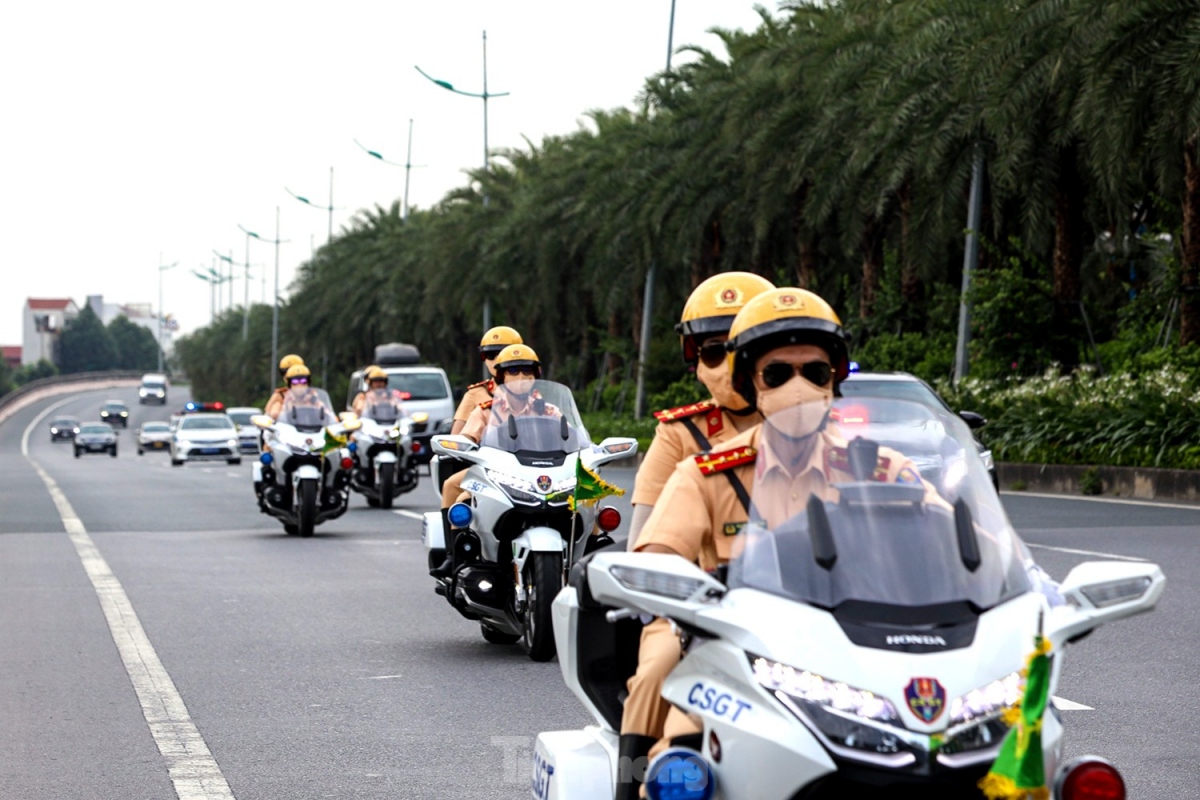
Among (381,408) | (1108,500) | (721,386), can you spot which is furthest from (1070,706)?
(381,408)

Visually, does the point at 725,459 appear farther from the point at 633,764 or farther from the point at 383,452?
the point at 383,452

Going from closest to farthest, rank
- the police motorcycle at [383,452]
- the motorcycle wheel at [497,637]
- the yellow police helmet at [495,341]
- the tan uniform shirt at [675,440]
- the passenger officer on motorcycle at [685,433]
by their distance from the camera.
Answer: the passenger officer on motorcycle at [685,433] → the tan uniform shirt at [675,440] → the motorcycle wheel at [497,637] → the yellow police helmet at [495,341] → the police motorcycle at [383,452]

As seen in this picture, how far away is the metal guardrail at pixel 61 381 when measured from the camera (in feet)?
420

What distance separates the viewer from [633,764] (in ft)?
14.0

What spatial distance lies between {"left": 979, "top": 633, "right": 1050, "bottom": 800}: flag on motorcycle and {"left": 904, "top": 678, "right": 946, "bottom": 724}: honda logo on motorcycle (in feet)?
0.48

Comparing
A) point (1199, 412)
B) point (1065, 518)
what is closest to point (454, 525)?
point (1065, 518)

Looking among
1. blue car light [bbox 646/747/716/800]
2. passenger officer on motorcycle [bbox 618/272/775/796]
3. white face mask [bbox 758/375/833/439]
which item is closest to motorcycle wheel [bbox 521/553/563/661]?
passenger officer on motorcycle [bbox 618/272/775/796]

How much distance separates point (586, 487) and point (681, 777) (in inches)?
156

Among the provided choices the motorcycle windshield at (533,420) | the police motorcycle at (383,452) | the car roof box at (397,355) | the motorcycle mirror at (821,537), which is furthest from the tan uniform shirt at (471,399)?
the car roof box at (397,355)

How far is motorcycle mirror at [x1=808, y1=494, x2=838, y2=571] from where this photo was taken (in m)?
3.74

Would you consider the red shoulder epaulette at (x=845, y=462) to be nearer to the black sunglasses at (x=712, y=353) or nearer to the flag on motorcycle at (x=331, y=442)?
the black sunglasses at (x=712, y=353)

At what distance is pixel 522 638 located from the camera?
34.0 ft

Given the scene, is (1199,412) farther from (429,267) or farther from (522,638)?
(429,267)

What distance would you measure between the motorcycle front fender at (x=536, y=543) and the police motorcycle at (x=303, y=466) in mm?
9318
